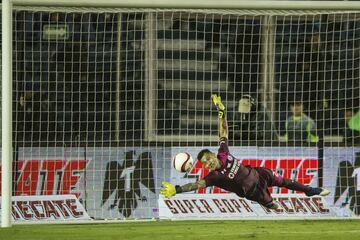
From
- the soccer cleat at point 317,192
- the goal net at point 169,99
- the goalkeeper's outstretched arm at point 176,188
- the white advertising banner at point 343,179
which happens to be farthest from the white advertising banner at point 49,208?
the white advertising banner at point 343,179

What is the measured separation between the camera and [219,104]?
10539 mm

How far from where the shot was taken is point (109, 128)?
1055 centimetres

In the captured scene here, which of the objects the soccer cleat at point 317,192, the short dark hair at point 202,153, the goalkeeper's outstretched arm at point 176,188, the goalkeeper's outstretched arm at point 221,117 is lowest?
the soccer cleat at point 317,192

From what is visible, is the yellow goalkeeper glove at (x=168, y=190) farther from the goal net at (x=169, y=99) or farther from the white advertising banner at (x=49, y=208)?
the white advertising banner at (x=49, y=208)

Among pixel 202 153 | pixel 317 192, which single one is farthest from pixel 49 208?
pixel 317 192

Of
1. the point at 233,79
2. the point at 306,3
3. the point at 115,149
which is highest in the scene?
the point at 306,3

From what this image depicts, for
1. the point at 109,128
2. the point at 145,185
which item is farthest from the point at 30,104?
the point at 145,185

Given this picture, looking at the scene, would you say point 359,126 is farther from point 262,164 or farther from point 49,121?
point 49,121

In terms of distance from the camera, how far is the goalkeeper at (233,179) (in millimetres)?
9930

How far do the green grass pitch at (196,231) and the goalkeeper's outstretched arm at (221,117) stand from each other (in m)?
1.37

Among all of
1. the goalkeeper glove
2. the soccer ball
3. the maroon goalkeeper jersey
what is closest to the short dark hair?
the soccer ball

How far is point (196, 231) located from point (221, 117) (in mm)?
2639

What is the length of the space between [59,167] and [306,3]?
3945 millimetres

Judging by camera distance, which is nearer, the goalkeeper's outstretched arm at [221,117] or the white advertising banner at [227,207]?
the goalkeeper's outstretched arm at [221,117]
